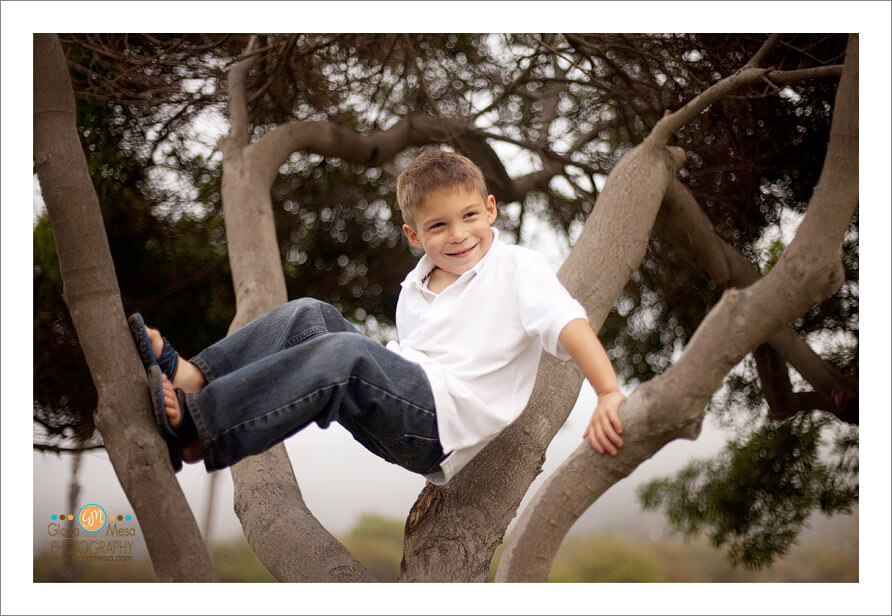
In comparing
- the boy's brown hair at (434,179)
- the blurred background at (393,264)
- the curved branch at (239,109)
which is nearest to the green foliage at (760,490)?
the blurred background at (393,264)

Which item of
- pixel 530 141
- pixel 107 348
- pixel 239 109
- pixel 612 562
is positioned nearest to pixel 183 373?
pixel 107 348

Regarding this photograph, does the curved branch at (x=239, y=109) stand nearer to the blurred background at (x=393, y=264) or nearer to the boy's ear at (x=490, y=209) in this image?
the blurred background at (x=393, y=264)

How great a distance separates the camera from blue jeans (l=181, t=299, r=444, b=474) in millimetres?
1223

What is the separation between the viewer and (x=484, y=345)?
4.58ft

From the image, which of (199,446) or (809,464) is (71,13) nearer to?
(199,446)

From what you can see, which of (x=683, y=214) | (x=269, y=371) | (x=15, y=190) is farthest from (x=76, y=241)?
(x=683, y=214)

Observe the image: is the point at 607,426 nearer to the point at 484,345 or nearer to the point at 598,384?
the point at 598,384

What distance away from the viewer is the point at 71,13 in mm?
1628

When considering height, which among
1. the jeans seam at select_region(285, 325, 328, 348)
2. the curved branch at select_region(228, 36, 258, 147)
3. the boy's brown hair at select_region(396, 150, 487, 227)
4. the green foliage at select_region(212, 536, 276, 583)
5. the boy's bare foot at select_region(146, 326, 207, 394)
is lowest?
the green foliage at select_region(212, 536, 276, 583)

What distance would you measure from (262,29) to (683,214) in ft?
3.75

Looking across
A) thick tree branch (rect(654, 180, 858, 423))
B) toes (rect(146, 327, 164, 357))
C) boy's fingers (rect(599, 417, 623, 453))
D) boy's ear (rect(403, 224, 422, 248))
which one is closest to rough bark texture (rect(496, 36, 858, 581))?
boy's fingers (rect(599, 417, 623, 453))

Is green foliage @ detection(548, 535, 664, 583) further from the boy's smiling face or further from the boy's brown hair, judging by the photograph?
the boy's brown hair

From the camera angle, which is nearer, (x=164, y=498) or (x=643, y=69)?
(x=164, y=498)

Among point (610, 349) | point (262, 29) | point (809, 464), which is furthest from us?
point (610, 349)
